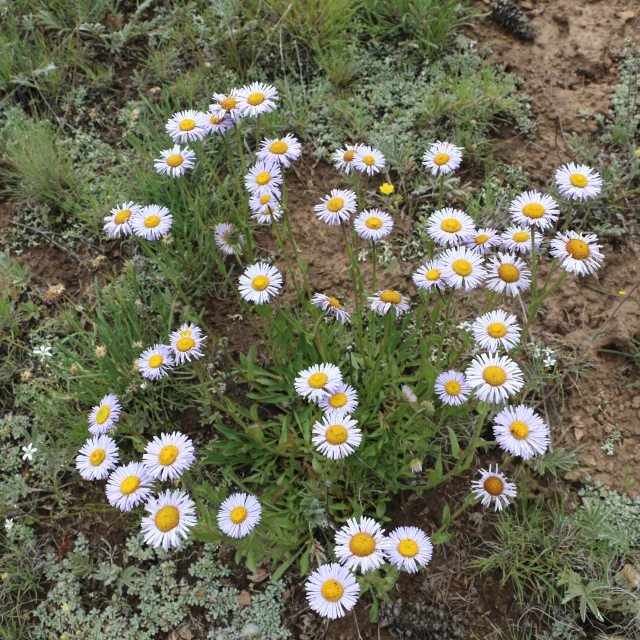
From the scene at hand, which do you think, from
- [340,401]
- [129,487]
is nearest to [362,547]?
[340,401]

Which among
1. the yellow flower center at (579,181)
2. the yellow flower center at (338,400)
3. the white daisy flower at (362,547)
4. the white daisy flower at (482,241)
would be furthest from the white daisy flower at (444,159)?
the white daisy flower at (362,547)

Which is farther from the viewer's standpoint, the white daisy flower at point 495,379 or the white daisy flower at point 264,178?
the white daisy flower at point 264,178

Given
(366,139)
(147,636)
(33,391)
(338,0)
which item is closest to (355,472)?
(147,636)

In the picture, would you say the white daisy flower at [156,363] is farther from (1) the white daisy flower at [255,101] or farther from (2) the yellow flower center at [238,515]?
(1) the white daisy flower at [255,101]

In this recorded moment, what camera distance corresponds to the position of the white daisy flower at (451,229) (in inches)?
90.3

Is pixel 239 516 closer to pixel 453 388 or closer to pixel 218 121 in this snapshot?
pixel 453 388

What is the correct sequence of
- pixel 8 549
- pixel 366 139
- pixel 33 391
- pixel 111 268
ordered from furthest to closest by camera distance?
1. pixel 366 139
2. pixel 111 268
3. pixel 33 391
4. pixel 8 549

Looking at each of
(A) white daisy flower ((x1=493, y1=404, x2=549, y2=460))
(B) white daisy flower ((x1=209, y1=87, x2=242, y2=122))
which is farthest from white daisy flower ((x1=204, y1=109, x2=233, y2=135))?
(A) white daisy flower ((x1=493, y1=404, x2=549, y2=460))

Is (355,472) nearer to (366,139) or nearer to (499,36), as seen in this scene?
(366,139)

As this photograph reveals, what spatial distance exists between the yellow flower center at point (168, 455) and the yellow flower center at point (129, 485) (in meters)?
0.12

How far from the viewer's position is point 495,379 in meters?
2.07

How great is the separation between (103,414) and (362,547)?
1.07m

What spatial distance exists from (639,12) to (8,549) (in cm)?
488

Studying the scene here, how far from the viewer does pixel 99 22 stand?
13.5ft
